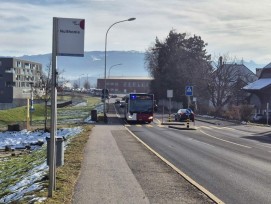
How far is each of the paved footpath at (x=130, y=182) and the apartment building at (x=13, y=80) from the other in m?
100

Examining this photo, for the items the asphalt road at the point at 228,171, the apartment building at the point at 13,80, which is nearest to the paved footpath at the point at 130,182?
the asphalt road at the point at 228,171

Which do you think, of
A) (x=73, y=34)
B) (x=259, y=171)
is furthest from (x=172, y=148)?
(x=73, y=34)

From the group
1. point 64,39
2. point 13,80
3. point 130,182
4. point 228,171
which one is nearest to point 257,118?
point 228,171

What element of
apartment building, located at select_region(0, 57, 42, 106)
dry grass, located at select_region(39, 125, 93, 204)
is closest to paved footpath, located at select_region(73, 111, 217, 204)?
dry grass, located at select_region(39, 125, 93, 204)

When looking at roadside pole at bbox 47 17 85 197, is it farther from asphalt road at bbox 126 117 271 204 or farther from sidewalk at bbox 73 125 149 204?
asphalt road at bbox 126 117 271 204

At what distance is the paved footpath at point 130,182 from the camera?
940cm

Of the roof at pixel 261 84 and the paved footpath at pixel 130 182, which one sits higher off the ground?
the roof at pixel 261 84

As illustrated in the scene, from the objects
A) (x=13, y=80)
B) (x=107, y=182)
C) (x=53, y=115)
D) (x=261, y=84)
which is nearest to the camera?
(x=53, y=115)

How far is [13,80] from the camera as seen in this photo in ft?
400

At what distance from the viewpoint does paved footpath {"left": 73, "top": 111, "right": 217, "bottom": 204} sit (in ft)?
30.8

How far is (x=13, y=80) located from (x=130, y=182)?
11572 centimetres

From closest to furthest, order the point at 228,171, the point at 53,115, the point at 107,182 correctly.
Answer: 1. the point at 53,115
2. the point at 107,182
3. the point at 228,171

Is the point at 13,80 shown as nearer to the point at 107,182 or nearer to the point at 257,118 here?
the point at 257,118

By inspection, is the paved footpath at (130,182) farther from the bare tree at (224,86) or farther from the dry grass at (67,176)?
the bare tree at (224,86)
